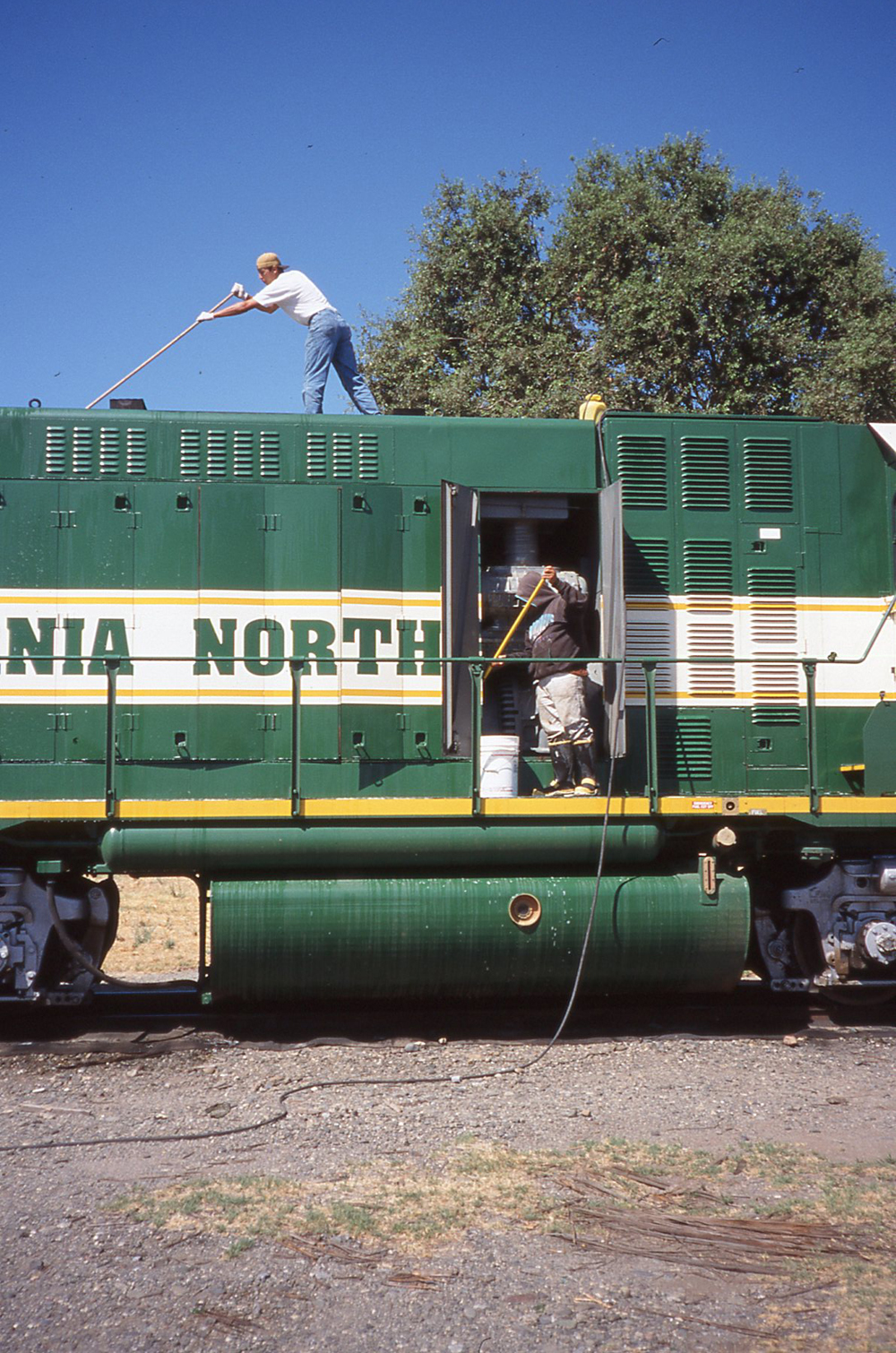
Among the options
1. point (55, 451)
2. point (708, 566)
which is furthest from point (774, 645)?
point (55, 451)

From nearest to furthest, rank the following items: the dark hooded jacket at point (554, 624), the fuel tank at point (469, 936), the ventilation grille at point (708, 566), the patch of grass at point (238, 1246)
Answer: the patch of grass at point (238, 1246)
the fuel tank at point (469, 936)
the dark hooded jacket at point (554, 624)
the ventilation grille at point (708, 566)

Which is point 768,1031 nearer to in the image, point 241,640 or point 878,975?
point 878,975

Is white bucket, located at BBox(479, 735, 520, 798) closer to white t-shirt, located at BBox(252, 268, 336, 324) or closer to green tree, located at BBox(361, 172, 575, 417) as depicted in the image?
white t-shirt, located at BBox(252, 268, 336, 324)

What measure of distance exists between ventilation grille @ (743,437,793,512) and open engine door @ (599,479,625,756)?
3.90 feet

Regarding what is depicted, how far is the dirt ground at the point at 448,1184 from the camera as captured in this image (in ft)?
11.2

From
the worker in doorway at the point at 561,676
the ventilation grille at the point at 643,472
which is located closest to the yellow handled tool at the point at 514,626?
the worker in doorway at the point at 561,676

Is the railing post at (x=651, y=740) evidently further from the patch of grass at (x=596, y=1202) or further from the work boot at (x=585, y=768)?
the patch of grass at (x=596, y=1202)

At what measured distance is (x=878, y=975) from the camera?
23.6ft

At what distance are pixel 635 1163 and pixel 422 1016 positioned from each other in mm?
2716

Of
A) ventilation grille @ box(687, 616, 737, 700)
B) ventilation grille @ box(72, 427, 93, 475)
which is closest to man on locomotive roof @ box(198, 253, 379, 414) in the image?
ventilation grille @ box(72, 427, 93, 475)

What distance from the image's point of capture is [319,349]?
Result: 8281 millimetres

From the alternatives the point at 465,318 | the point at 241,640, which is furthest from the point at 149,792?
the point at 465,318

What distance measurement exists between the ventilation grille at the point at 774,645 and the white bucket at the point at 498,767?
187 centimetres

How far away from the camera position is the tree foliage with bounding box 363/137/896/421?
17.6 meters
